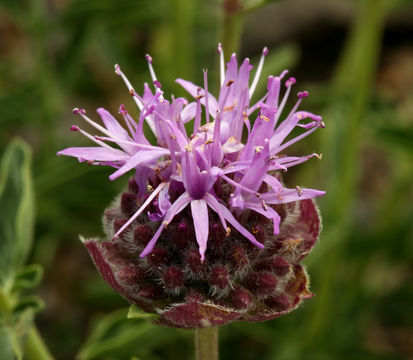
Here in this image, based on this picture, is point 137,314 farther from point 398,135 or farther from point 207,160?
point 398,135

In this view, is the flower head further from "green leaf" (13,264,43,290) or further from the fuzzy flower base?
"green leaf" (13,264,43,290)

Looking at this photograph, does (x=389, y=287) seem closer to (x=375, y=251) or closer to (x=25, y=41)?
(x=375, y=251)

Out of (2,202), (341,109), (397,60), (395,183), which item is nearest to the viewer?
(2,202)

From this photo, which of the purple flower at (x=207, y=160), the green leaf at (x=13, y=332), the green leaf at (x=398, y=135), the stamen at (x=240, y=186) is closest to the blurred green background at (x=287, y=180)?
the green leaf at (x=398, y=135)

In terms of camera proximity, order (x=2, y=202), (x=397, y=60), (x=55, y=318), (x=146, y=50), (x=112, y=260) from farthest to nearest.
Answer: (x=397, y=60) → (x=146, y=50) → (x=55, y=318) → (x=2, y=202) → (x=112, y=260)

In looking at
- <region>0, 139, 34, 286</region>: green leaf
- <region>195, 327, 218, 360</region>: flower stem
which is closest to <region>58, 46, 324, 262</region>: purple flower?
<region>195, 327, 218, 360</region>: flower stem

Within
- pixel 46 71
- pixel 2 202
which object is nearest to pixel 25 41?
pixel 46 71

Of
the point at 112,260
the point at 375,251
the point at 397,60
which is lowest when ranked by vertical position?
the point at 375,251
